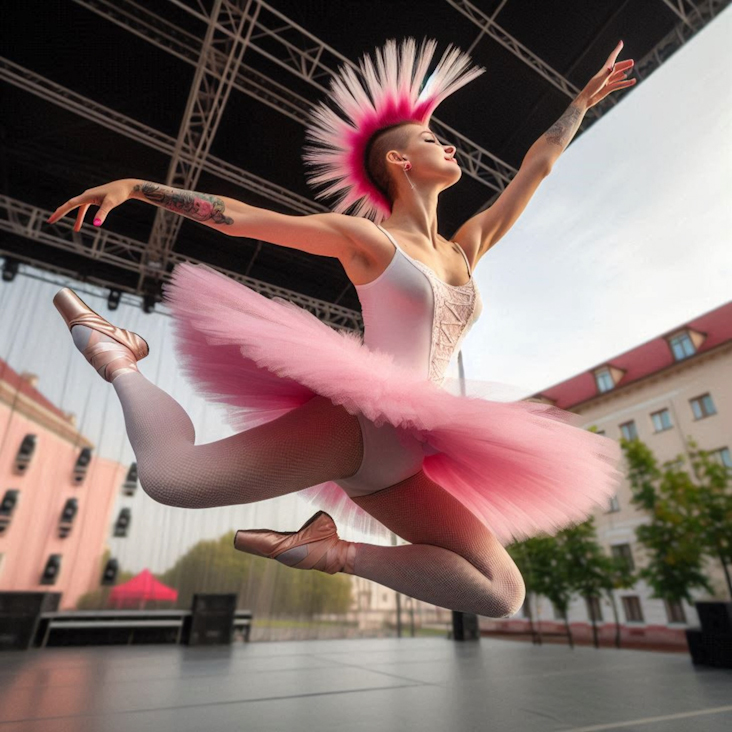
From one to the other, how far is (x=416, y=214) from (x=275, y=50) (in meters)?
4.40

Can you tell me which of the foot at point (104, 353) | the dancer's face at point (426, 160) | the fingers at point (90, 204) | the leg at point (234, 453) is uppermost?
the dancer's face at point (426, 160)

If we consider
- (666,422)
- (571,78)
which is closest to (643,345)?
(666,422)

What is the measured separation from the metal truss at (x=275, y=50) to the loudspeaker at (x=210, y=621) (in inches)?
222

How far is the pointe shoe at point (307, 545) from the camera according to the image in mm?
848

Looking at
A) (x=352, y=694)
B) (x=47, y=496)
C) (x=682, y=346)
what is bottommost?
(x=352, y=694)

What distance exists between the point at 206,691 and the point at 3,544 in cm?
449

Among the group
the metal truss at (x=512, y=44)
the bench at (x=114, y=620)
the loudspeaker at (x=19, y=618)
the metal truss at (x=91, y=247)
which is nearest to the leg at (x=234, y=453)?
the metal truss at (x=91, y=247)

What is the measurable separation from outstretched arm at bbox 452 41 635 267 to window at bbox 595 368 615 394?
41.6ft

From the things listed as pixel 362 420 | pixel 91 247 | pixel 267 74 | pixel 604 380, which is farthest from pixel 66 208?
pixel 604 380

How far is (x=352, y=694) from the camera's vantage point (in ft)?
9.04

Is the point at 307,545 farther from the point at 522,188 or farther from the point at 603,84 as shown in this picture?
the point at 603,84

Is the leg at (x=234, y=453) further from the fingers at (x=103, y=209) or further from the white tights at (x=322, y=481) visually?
the fingers at (x=103, y=209)

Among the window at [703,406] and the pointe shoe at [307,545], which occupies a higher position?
the window at [703,406]

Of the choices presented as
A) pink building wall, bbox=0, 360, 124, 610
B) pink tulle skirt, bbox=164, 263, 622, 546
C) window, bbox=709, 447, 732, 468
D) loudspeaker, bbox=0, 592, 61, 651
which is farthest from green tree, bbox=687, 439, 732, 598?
loudspeaker, bbox=0, 592, 61, 651
